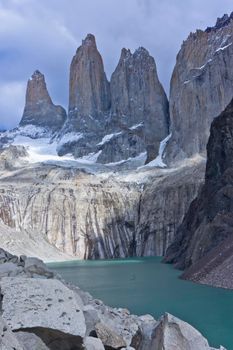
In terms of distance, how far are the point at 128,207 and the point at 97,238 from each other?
10.9 meters

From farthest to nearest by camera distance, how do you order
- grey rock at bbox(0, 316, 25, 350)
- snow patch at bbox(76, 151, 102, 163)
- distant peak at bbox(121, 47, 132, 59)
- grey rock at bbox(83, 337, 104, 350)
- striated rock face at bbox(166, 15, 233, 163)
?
1. distant peak at bbox(121, 47, 132, 59)
2. snow patch at bbox(76, 151, 102, 163)
3. striated rock face at bbox(166, 15, 233, 163)
4. grey rock at bbox(83, 337, 104, 350)
5. grey rock at bbox(0, 316, 25, 350)

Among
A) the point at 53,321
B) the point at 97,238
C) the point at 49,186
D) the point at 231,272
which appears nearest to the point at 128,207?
the point at 97,238

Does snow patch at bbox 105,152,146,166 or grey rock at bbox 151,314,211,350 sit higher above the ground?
snow patch at bbox 105,152,146,166

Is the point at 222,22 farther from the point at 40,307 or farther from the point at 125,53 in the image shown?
the point at 40,307

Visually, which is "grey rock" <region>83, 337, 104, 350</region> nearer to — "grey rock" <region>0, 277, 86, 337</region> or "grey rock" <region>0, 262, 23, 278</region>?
"grey rock" <region>0, 277, 86, 337</region>

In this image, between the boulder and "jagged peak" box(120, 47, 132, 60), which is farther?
"jagged peak" box(120, 47, 132, 60)

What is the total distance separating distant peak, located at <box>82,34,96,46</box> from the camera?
195 m

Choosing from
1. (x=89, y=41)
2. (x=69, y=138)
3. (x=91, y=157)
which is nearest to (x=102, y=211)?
(x=91, y=157)

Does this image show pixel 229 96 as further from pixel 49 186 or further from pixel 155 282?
pixel 155 282

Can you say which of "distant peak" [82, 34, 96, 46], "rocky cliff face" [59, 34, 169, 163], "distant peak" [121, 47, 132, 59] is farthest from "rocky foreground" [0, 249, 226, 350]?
"distant peak" [82, 34, 96, 46]

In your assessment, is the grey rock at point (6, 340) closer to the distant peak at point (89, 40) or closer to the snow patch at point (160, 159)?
the snow patch at point (160, 159)

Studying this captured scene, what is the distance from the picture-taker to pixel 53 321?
33.2 feet

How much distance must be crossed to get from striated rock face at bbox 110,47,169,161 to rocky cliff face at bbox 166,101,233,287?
9536 cm

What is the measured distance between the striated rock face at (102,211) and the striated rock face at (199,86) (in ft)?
62.7
